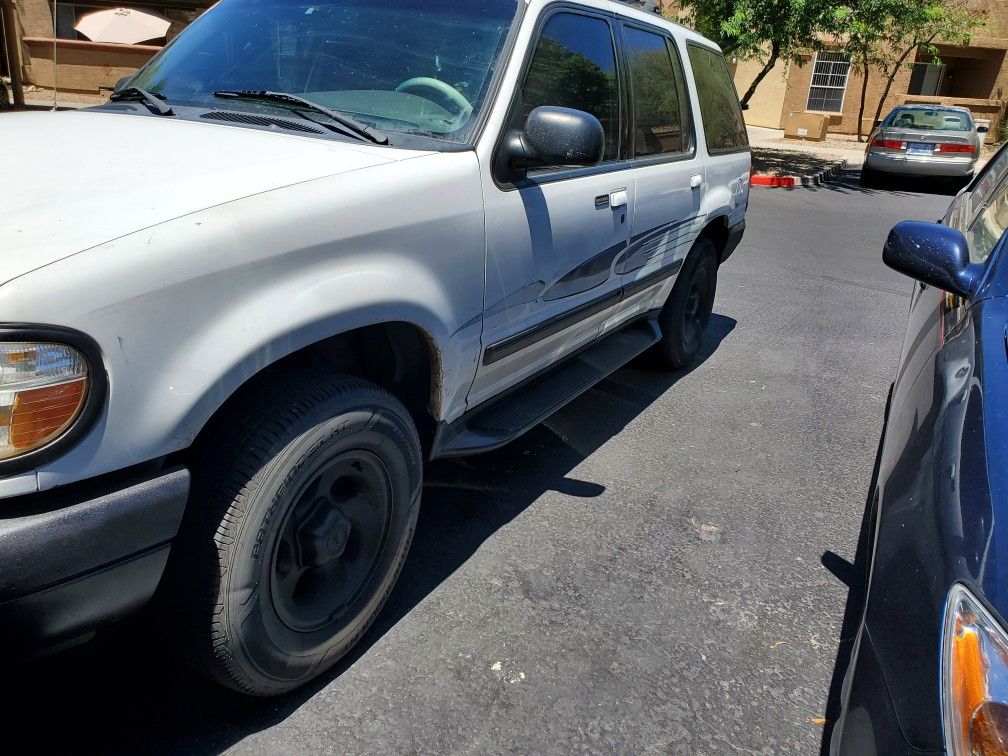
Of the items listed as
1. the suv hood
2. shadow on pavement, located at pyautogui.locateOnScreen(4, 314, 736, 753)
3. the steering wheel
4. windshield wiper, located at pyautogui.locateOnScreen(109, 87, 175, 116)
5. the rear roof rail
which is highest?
the rear roof rail

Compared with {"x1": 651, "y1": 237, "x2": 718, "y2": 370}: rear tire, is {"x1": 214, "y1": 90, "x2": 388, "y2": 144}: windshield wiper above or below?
above

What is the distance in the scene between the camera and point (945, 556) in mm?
1556

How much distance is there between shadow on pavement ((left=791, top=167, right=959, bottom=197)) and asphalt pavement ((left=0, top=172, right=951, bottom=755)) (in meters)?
12.4

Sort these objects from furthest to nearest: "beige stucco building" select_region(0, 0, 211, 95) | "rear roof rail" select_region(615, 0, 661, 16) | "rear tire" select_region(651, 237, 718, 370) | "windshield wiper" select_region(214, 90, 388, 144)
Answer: "beige stucco building" select_region(0, 0, 211, 95) → "rear tire" select_region(651, 237, 718, 370) → "rear roof rail" select_region(615, 0, 661, 16) → "windshield wiper" select_region(214, 90, 388, 144)

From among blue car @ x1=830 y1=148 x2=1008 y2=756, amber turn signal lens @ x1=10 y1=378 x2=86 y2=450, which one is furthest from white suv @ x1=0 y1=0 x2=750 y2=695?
blue car @ x1=830 y1=148 x2=1008 y2=756

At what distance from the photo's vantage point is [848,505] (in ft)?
12.4

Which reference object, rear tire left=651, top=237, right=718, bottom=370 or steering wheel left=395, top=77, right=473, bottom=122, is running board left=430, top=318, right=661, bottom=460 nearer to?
rear tire left=651, top=237, right=718, bottom=370

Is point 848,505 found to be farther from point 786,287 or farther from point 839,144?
point 839,144

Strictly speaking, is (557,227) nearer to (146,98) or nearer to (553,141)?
(553,141)

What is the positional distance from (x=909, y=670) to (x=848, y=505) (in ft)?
7.92

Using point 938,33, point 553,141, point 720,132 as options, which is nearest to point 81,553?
point 553,141

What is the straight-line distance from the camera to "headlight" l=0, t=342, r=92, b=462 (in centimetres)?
158

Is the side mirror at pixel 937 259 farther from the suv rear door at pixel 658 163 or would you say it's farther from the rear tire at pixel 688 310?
the rear tire at pixel 688 310

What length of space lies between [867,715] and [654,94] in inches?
126
